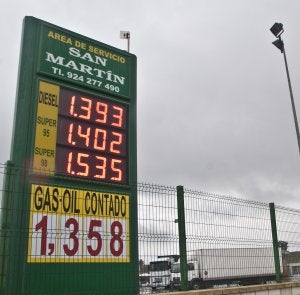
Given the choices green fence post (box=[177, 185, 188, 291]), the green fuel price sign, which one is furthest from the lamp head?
green fence post (box=[177, 185, 188, 291])

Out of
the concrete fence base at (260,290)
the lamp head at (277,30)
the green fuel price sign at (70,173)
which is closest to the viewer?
the green fuel price sign at (70,173)

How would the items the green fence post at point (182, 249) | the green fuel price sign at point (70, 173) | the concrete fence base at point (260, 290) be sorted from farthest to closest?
the concrete fence base at point (260, 290) → the green fence post at point (182, 249) → the green fuel price sign at point (70, 173)

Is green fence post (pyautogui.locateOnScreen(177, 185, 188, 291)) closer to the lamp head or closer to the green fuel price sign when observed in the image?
the green fuel price sign

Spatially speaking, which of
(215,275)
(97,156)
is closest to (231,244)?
(215,275)

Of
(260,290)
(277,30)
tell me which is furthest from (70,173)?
(277,30)

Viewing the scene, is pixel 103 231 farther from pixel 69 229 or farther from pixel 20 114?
pixel 20 114

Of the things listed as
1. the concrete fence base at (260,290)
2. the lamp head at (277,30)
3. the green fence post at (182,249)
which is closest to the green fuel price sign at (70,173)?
the green fence post at (182,249)

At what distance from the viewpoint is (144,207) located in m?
8.98

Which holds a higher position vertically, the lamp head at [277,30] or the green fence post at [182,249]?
the lamp head at [277,30]

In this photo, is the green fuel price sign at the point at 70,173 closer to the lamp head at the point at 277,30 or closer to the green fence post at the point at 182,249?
the green fence post at the point at 182,249

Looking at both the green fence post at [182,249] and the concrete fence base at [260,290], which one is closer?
the green fence post at [182,249]

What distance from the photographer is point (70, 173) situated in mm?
8945

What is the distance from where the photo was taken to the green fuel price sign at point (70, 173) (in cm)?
815

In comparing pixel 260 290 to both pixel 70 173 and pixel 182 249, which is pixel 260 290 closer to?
pixel 182 249
